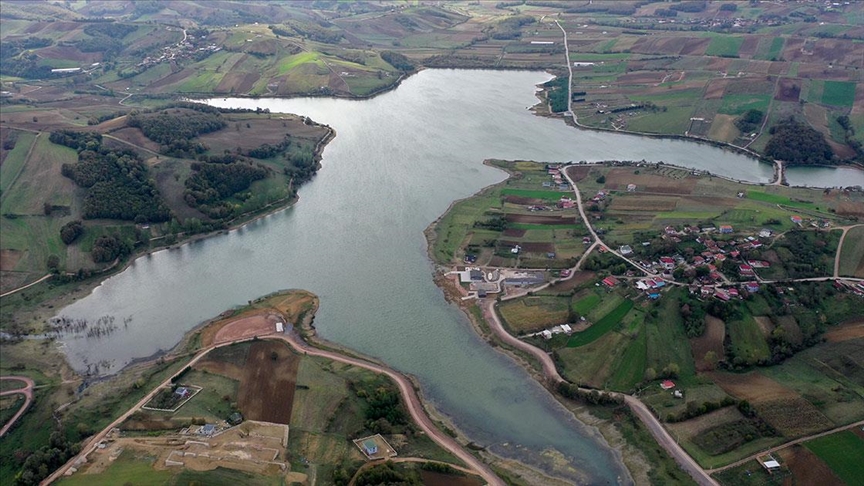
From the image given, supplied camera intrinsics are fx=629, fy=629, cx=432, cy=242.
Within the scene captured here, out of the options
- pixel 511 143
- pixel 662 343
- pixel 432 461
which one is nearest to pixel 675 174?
pixel 511 143

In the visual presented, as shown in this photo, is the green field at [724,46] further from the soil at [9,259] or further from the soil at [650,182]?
the soil at [9,259]

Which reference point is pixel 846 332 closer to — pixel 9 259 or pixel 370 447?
pixel 370 447

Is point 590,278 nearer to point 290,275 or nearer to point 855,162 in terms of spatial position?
point 290,275

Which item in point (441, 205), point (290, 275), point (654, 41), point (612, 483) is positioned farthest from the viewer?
point (654, 41)

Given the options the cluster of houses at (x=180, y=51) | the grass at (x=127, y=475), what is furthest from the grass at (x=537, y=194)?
the cluster of houses at (x=180, y=51)

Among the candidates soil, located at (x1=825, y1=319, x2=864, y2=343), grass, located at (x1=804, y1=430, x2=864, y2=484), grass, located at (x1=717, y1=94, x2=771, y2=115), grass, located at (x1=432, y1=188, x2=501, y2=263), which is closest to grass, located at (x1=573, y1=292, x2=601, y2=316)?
grass, located at (x1=432, y1=188, x2=501, y2=263)

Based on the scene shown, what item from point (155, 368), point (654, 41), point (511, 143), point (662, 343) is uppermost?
point (654, 41)
